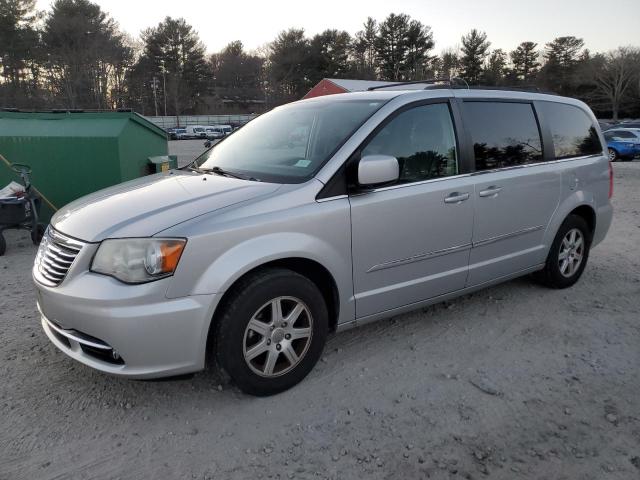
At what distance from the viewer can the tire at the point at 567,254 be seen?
4566 mm

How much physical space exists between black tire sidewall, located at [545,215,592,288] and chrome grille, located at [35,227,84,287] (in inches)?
150

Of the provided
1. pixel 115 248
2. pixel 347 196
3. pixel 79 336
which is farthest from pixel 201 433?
pixel 347 196

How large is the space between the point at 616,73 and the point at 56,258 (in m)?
76.1

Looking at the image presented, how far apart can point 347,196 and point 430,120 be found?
0.99 meters

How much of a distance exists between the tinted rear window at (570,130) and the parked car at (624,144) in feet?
65.5

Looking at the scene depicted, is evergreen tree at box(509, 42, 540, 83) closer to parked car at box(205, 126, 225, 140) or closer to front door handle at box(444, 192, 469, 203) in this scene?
parked car at box(205, 126, 225, 140)

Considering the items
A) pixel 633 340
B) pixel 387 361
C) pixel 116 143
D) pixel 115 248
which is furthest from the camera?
pixel 116 143

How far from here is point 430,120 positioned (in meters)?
3.62

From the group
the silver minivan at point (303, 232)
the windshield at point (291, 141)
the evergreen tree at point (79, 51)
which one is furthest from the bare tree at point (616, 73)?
the windshield at point (291, 141)

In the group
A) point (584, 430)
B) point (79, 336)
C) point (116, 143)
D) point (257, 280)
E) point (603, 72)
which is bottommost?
point (584, 430)

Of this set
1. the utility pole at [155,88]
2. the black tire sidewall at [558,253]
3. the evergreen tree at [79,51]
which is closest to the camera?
the black tire sidewall at [558,253]

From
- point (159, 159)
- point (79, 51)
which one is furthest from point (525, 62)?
point (159, 159)

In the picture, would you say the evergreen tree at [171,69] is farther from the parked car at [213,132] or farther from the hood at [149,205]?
the hood at [149,205]

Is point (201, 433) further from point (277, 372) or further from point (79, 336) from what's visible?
point (79, 336)
